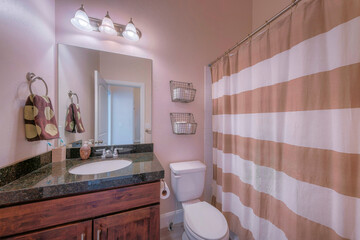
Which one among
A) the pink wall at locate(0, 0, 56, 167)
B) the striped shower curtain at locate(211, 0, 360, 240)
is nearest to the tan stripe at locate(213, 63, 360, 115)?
the striped shower curtain at locate(211, 0, 360, 240)

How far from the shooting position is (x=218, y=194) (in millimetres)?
1557

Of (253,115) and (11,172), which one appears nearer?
(11,172)

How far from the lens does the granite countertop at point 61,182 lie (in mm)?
643

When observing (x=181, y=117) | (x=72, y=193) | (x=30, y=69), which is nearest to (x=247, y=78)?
(x=181, y=117)

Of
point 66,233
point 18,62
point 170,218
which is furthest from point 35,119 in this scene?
point 170,218

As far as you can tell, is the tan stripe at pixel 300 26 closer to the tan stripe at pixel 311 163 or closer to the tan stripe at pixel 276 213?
the tan stripe at pixel 311 163

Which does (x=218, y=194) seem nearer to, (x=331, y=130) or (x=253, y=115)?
(x=253, y=115)

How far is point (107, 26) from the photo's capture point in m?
1.23

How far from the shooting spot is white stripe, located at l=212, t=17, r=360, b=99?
0.62 m

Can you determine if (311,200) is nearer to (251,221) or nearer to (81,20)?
(251,221)

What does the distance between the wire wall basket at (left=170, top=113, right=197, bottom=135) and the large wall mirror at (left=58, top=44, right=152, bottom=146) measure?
0.29m

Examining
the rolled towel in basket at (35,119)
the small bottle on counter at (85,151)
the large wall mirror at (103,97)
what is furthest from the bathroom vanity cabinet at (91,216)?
the large wall mirror at (103,97)

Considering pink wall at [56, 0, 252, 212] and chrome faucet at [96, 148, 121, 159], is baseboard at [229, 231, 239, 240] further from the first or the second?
chrome faucet at [96, 148, 121, 159]

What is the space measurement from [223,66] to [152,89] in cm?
83
